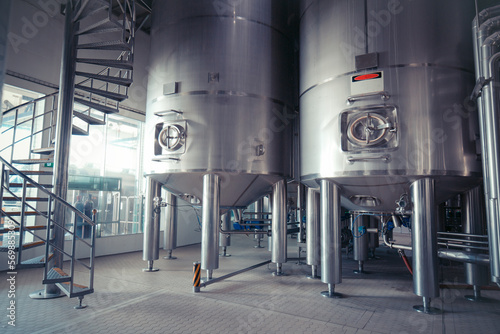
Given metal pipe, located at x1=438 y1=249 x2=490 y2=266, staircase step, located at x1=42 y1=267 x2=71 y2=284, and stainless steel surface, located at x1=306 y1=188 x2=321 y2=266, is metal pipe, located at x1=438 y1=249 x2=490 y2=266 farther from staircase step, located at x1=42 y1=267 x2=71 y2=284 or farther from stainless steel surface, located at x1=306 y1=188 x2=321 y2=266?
staircase step, located at x1=42 y1=267 x2=71 y2=284

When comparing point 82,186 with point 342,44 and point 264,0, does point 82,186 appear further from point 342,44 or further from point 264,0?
point 342,44

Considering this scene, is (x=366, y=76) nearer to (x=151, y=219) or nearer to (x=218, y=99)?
(x=218, y=99)

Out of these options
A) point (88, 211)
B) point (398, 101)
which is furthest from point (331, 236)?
point (88, 211)

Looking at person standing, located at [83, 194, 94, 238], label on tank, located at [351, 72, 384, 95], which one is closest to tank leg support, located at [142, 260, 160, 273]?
person standing, located at [83, 194, 94, 238]

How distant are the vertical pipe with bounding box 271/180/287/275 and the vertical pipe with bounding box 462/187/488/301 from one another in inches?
114

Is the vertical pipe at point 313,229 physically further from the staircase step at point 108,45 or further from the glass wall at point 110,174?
the glass wall at point 110,174

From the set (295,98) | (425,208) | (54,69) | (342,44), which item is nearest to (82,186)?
(54,69)

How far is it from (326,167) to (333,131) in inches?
20.9

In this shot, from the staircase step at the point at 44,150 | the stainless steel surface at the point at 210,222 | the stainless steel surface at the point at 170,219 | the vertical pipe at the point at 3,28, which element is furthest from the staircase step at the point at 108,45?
the vertical pipe at the point at 3,28

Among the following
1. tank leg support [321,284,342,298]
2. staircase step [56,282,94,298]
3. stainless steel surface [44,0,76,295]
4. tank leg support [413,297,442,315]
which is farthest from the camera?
stainless steel surface [44,0,76,295]

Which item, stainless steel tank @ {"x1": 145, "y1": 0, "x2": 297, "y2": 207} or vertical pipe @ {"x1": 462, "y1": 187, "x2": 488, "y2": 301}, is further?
stainless steel tank @ {"x1": 145, "y1": 0, "x2": 297, "y2": 207}

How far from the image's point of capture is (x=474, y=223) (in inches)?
186

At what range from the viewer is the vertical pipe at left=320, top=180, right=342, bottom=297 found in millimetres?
4766

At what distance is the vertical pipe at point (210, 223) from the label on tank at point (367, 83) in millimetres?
2621
